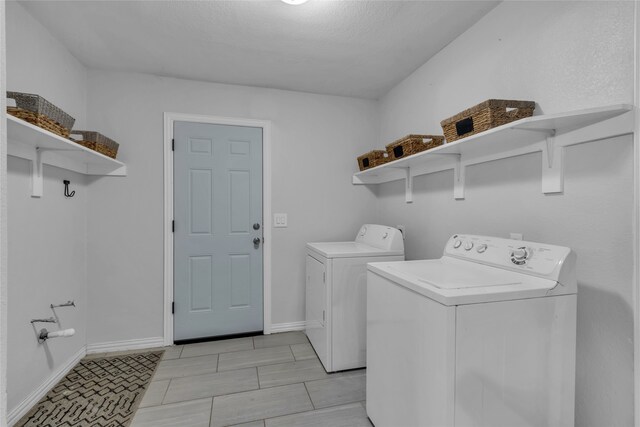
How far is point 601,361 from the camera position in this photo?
1.23 meters

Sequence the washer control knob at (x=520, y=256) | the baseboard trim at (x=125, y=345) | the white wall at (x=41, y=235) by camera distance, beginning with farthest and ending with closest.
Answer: the baseboard trim at (x=125, y=345)
the white wall at (x=41, y=235)
the washer control knob at (x=520, y=256)

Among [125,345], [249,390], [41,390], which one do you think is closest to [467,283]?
[249,390]

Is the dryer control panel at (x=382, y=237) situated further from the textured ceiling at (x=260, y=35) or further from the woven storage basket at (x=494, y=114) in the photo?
the textured ceiling at (x=260, y=35)

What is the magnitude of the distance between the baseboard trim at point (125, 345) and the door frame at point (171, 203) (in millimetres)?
81

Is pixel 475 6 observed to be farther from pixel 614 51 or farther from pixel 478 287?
pixel 478 287

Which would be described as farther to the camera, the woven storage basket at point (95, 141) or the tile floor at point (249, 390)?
the woven storage basket at point (95, 141)

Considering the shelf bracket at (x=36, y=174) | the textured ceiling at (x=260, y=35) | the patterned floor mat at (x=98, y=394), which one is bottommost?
the patterned floor mat at (x=98, y=394)

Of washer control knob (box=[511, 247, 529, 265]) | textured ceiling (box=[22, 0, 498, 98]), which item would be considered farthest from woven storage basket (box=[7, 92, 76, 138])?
washer control knob (box=[511, 247, 529, 265])

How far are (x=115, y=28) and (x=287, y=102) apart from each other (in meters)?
1.41

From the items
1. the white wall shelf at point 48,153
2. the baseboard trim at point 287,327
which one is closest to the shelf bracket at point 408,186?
the baseboard trim at point 287,327

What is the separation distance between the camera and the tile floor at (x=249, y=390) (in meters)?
1.72

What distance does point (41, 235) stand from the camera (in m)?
1.90

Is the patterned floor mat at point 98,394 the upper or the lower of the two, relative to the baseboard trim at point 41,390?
lower

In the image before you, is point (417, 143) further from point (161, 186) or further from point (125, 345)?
point (125, 345)
